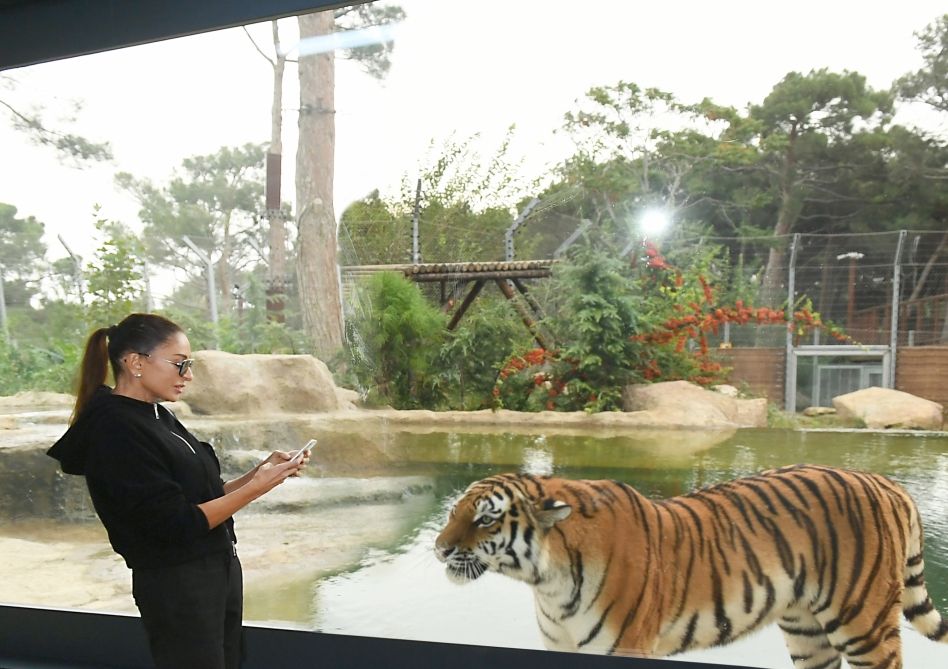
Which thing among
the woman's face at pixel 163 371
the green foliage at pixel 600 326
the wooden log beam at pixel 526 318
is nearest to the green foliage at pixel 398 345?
the wooden log beam at pixel 526 318

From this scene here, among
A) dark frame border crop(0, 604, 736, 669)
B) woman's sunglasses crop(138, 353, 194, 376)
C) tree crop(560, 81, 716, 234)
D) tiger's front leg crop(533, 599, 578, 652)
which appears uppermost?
tree crop(560, 81, 716, 234)

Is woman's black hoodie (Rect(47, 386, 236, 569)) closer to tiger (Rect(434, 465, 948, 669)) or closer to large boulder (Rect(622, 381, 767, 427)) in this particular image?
tiger (Rect(434, 465, 948, 669))

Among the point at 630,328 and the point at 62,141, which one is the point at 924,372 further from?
the point at 62,141

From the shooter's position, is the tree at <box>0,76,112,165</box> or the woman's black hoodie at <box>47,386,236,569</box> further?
the tree at <box>0,76,112,165</box>

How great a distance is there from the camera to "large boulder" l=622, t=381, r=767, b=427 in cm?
255

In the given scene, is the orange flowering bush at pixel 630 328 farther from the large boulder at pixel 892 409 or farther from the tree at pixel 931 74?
the tree at pixel 931 74

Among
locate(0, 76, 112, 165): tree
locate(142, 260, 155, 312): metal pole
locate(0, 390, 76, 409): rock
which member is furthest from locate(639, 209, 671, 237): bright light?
locate(0, 390, 76, 409): rock

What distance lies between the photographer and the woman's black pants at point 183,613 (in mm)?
1815

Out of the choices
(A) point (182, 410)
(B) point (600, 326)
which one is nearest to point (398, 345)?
(B) point (600, 326)

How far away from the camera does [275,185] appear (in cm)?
311

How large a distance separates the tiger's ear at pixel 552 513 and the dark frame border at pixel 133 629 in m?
0.41

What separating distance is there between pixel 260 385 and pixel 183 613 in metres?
1.39

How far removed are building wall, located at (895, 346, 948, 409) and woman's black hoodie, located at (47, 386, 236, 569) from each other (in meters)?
2.01

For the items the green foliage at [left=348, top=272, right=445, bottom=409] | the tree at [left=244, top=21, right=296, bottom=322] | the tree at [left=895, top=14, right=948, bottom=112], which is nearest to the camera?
the tree at [left=895, top=14, right=948, bottom=112]
